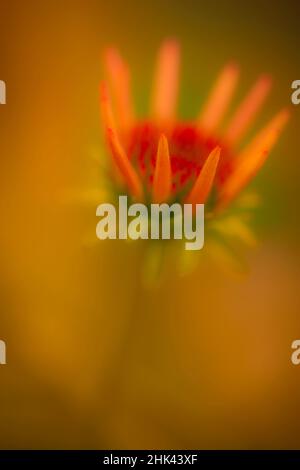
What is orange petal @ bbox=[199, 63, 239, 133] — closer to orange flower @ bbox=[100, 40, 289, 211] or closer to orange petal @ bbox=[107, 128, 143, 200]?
orange flower @ bbox=[100, 40, 289, 211]

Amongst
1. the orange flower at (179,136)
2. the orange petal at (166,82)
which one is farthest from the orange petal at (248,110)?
the orange petal at (166,82)

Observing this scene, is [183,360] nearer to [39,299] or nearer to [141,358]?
[141,358]

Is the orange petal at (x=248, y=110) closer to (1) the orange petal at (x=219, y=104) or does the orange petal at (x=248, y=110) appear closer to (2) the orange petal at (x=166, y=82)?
(1) the orange petal at (x=219, y=104)

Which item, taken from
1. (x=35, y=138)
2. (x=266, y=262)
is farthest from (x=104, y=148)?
(x=266, y=262)

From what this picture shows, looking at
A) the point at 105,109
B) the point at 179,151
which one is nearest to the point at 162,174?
the point at 179,151

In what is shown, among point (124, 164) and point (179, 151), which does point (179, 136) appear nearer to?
point (179, 151)

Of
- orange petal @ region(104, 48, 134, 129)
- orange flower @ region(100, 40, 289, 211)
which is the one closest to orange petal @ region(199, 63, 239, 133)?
orange flower @ region(100, 40, 289, 211)

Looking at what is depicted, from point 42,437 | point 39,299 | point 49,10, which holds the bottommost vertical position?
point 42,437
